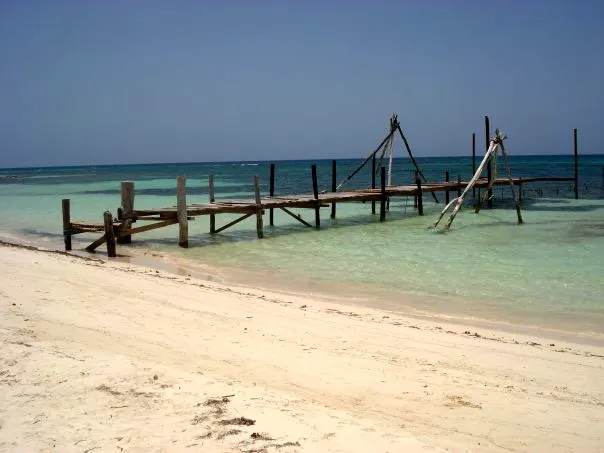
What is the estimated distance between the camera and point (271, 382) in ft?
15.4

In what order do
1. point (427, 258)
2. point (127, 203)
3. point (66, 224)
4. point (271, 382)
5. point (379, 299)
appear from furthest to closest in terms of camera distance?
1. point (127, 203)
2. point (66, 224)
3. point (427, 258)
4. point (379, 299)
5. point (271, 382)

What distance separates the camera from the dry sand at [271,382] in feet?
11.9

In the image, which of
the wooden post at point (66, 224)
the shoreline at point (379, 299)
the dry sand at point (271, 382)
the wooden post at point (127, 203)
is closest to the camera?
the dry sand at point (271, 382)

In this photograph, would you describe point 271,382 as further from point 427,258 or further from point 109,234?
point 109,234

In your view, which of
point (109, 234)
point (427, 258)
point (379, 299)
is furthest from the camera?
point (427, 258)

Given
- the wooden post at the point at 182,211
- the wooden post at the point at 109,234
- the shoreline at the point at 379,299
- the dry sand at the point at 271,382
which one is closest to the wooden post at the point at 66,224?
the shoreline at the point at 379,299

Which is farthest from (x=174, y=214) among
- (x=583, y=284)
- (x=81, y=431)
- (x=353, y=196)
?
(x=81, y=431)

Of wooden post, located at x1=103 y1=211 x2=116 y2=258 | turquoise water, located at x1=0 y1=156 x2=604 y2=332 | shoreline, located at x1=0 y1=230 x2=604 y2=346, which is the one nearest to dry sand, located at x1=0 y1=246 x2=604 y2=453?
shoreline, located at x1=0 y1=230 x2=604 y2=346

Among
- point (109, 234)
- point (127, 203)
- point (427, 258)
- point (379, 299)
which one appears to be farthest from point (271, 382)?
point (127, 203)

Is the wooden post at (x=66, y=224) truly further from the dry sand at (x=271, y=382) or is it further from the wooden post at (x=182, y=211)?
the dry sand at (x=271, y=382)

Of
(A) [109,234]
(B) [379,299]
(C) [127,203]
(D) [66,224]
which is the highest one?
(C) [127,203]

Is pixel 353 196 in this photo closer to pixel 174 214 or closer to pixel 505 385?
pixel 174 214

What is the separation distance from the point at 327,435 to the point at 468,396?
4.88ft

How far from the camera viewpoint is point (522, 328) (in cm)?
771
